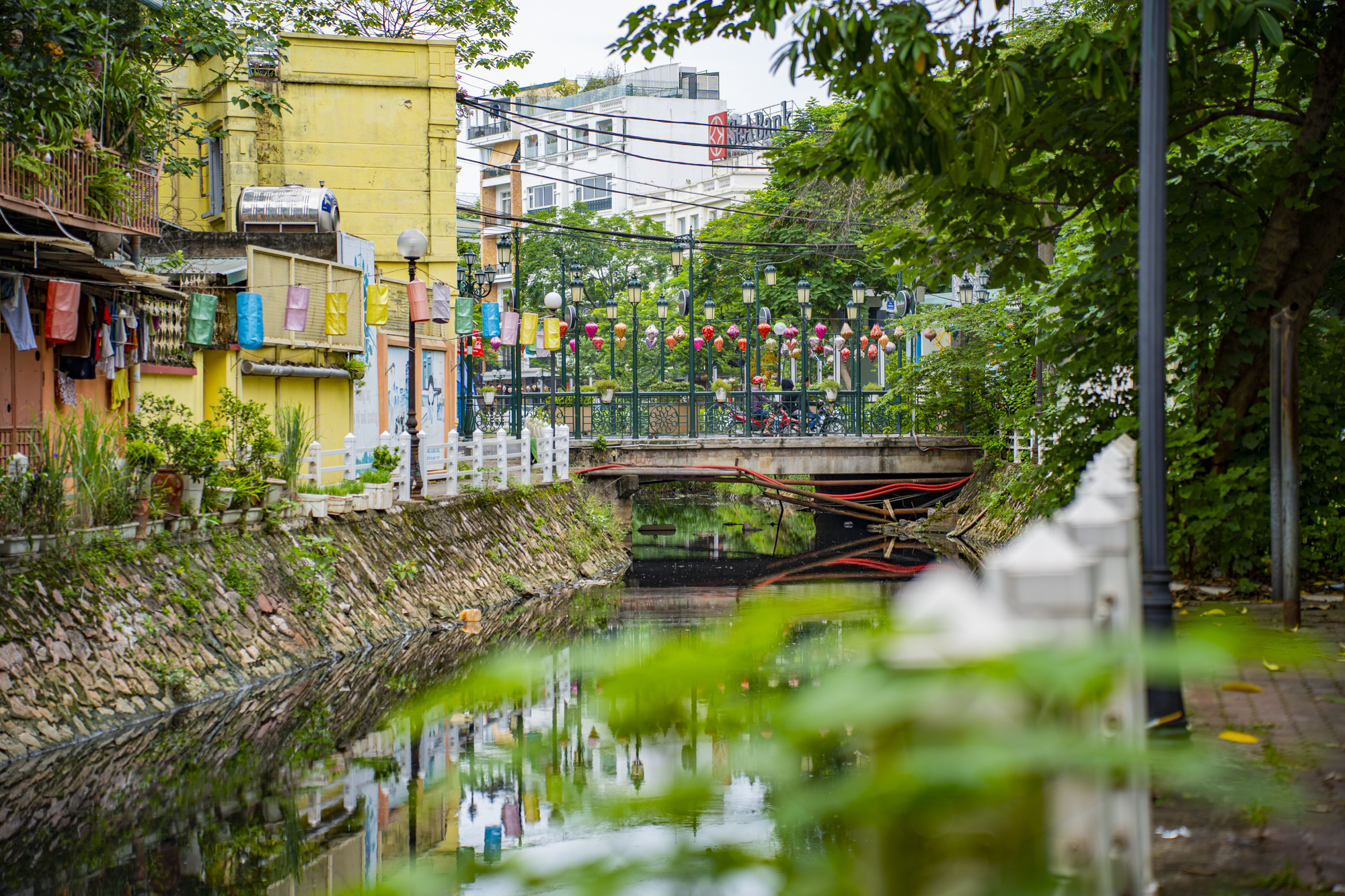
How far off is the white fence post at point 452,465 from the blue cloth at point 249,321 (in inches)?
141

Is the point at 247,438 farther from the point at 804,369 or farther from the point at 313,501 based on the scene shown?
the point at 804,369

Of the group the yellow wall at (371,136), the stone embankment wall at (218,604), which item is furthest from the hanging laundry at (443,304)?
the stone embankment wall at (218,604)

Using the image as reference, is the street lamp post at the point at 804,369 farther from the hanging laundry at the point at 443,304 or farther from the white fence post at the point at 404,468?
the white fence post at the point at 404,468

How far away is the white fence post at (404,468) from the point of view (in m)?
18.3

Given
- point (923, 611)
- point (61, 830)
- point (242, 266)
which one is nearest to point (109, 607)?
point (61, 830)

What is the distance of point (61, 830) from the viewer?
7887mm

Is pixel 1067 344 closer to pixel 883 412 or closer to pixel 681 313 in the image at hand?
pixel 883 412

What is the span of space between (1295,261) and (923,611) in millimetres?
9999

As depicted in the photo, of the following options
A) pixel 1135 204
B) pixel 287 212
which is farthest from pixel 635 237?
pixel 1135 204

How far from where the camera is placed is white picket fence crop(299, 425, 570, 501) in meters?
17.2

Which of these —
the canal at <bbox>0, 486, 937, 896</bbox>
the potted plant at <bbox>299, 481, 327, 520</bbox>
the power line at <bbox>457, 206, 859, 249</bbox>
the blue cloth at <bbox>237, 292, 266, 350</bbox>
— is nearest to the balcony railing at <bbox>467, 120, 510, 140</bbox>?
the power line at <bbox>457, 206, 859, 249</bbox>

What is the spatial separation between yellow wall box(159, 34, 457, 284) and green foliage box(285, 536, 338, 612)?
1256cm

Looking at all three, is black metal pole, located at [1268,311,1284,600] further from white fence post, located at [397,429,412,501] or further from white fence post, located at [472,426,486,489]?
white fence post, located at [472,426,486,489]

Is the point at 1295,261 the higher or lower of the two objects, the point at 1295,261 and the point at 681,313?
the lower
